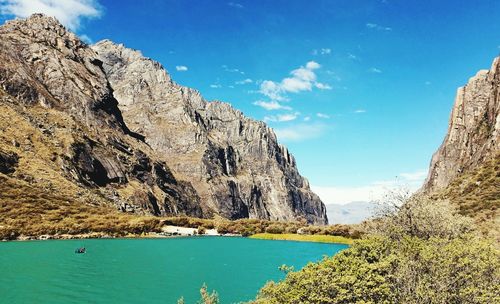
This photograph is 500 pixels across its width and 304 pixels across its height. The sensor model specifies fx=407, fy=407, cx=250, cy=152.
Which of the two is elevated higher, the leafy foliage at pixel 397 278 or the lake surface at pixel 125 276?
the leafy foliage at pixel 397 278

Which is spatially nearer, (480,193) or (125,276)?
(125,276)

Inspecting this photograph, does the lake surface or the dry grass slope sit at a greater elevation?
the dry grass slope

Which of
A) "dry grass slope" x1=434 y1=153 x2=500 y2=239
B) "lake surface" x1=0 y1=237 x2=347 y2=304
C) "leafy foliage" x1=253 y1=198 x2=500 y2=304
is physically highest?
"dry grass slope" x1=434 y1=153 x2=500 y2=239

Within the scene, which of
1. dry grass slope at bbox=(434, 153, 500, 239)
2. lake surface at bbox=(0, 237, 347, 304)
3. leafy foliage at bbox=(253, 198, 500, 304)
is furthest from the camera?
dry grass slope at bbox=(434, 153, 500, 239)

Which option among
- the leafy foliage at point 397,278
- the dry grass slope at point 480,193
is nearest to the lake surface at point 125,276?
the leafy foliage at point 397,278

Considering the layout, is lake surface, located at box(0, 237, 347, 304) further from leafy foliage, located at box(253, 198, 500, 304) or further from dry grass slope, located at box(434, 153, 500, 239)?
dry grass slope, located at box(434, 153, 500, 239)

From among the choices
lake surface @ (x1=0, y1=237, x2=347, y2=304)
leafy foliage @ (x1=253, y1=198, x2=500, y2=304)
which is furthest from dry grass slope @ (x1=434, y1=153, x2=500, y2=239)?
leafy foliage @ (x1=253, y1=198, x2=500, y2=304)

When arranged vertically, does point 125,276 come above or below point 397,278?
below

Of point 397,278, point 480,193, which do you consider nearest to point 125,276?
point 397,278

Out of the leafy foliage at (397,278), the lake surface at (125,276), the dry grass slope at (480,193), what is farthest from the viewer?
the dry grass slope at (480,193)

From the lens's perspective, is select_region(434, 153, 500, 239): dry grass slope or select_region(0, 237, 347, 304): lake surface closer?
select_region(0, 237, 347, 304): lake surface

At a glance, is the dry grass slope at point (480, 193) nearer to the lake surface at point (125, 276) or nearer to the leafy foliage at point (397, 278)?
the lake surface at point (125, 276)

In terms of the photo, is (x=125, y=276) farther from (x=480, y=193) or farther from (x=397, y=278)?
(x=480, y=193)

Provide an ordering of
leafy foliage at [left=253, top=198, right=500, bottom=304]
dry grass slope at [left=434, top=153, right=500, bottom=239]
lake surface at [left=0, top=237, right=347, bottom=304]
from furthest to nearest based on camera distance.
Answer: dry grass slope at [left=434, top=153, right=500, bottom=239] < lake surface at [left=0, top=237, right=347, bottom=304] < leafy foliage at [left=253, top=198, right=500, bottom=304]
